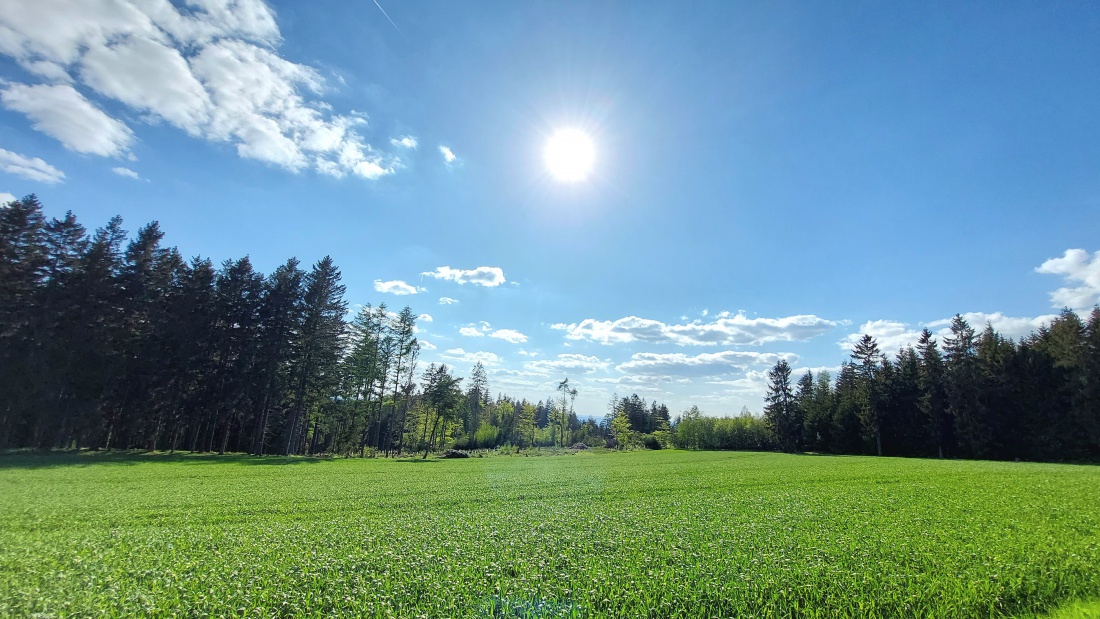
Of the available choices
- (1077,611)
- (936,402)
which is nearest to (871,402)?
(936,402)

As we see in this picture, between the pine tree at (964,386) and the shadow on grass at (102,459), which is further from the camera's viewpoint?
the pine tree at (964,386)

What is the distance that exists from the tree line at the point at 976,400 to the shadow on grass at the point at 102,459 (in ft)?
230

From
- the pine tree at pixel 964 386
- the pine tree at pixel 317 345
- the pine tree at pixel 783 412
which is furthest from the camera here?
the pine tree at pixel 783 412

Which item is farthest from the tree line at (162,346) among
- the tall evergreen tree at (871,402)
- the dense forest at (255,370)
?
the tall evergreen tree at (871,402)

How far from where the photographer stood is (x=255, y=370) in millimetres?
38531

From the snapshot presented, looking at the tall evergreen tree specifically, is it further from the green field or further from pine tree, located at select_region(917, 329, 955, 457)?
the green field

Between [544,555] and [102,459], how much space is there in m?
35.6

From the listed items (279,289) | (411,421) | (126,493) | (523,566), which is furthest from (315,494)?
(411,421)

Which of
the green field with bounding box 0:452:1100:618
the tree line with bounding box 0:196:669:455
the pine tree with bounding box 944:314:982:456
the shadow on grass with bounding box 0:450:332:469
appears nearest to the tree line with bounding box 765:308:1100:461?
the pine tree with bounding box 944:314:982:456

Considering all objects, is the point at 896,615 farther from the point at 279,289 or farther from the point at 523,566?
the point at 279,289

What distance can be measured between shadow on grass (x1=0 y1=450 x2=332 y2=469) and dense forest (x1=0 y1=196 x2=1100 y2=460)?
372cm

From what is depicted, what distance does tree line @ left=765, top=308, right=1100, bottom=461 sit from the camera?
4281 centimetres

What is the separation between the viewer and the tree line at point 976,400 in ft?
140

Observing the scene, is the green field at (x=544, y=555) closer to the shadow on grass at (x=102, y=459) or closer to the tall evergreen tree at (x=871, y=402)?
the shadow on grass at (x=102, y=459)
